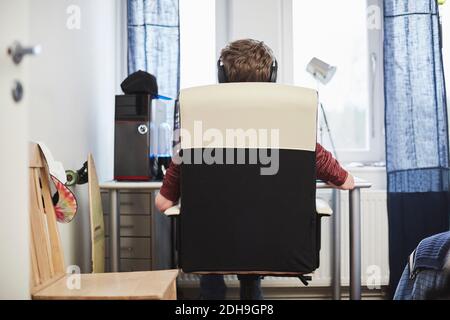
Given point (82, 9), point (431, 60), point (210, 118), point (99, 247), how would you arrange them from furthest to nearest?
point (431, 60) < point (82, 9) < point (99, 247) < point (210, 118)

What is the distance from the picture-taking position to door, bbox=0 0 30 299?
948 millimetres

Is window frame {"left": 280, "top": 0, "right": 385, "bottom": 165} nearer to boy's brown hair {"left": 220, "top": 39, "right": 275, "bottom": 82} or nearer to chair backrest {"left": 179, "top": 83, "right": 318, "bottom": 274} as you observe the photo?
boy's brown hair {"left": 220, "top": 39, "right": 275, "bottom": 82}

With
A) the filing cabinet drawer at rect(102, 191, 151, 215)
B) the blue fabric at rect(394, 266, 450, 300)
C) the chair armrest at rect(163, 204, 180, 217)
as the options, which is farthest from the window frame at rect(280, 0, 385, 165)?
the chair armrest at rect(163, 204, 180, 217)

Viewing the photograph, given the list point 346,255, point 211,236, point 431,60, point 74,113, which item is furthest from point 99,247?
point 431,60

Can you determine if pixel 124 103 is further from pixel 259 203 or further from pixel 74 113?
pixel 259 203

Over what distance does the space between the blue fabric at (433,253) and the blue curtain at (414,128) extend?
98 cm

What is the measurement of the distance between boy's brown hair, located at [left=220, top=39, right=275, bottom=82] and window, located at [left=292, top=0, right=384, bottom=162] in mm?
1148

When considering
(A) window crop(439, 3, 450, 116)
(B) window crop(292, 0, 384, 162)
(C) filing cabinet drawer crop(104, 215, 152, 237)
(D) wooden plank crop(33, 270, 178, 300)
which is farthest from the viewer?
(B) window crop(292, 0, 384, 162)

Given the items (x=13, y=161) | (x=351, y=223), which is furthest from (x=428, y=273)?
(x=13, y=161)

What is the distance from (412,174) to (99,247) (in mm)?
1539

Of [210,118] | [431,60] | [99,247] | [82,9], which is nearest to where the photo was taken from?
[210,118]

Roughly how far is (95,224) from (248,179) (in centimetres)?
81

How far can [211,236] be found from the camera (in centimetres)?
139

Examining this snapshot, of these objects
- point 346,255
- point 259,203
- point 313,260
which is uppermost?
point 259,203
